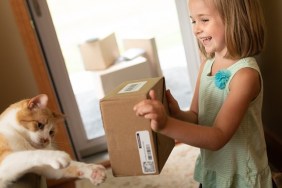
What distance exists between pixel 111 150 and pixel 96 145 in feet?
3.93

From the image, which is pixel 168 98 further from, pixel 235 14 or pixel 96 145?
pixel 96 145

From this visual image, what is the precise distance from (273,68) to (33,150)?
96cm

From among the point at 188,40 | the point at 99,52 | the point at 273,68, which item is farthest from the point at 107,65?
the point at 273,68

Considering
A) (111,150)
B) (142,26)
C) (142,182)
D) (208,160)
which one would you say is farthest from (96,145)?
(111,150)

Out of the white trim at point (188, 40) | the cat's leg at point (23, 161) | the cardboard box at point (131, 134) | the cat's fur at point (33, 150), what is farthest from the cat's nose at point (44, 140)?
the white trim at point (188, 40)

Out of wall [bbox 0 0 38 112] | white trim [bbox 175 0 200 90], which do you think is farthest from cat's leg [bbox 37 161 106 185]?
white trim [bbox 175 0 200 90]

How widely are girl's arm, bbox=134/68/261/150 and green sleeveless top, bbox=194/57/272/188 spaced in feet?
0.17

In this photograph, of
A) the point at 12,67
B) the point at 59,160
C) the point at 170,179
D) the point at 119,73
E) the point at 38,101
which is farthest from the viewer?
the point at 119,73

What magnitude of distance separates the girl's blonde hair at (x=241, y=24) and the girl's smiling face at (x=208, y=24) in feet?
0.04

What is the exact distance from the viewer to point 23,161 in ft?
2.66

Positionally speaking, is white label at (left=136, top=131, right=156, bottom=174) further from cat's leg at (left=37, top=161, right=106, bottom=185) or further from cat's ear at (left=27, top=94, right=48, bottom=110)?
cat's ear at (left=27, top=94, right=48, bottom=110)

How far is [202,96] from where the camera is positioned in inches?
36.3

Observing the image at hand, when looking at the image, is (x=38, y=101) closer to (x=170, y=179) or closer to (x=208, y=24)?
(x=208, y=24)

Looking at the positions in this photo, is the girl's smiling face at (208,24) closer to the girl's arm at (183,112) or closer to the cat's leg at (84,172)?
the girl's arm at (183,112)
